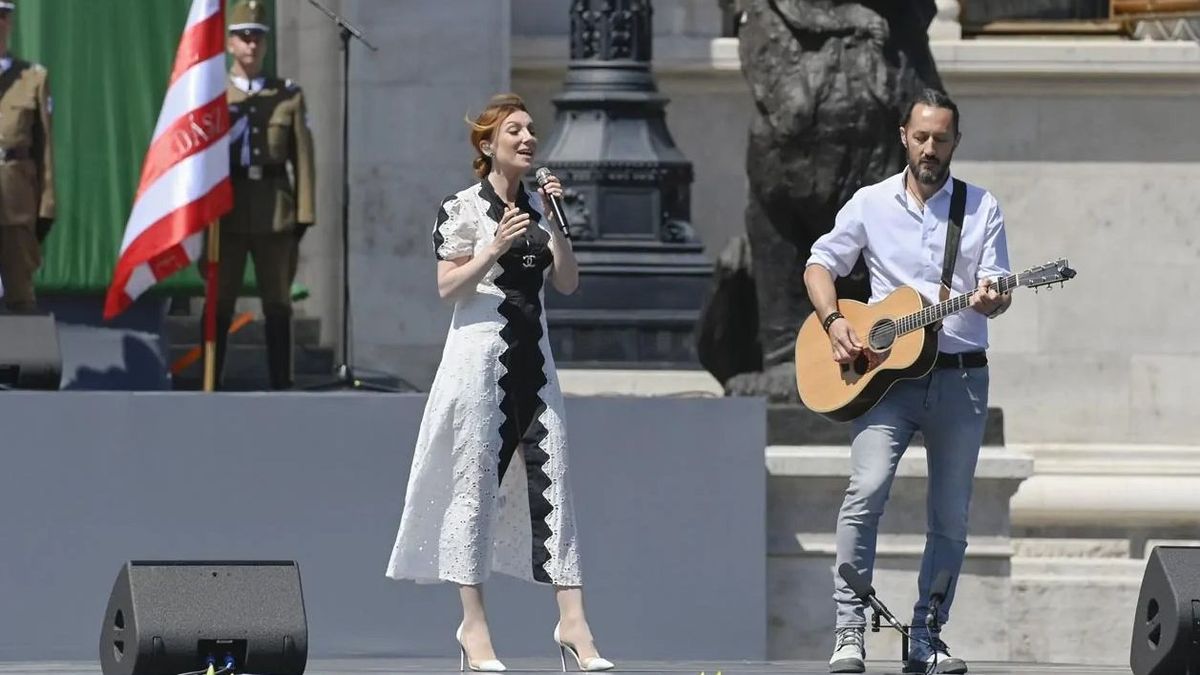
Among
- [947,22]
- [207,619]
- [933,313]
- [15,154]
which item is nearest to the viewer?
[207,619]

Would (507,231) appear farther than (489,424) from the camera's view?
No

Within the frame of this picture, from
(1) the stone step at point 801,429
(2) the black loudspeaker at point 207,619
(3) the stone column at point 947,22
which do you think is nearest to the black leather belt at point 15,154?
(1) the stone step at point 801,429

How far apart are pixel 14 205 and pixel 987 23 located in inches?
231

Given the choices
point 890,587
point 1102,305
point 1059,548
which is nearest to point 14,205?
point 890,587

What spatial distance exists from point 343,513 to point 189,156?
213 cm

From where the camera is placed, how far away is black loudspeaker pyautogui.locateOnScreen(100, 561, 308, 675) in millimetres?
9305

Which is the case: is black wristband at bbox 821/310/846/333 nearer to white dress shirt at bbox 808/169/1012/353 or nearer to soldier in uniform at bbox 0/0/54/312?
white dress shirt at bbox 808/169/1012/353

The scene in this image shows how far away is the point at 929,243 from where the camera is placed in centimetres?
988

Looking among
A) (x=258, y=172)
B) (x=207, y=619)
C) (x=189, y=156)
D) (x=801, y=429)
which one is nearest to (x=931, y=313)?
(x=207, y=619)

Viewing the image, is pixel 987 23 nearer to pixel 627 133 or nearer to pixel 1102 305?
pixel 1102 305

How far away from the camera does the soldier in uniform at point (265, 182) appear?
569 inches

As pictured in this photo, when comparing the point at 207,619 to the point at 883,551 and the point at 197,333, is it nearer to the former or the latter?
the point at 883,551

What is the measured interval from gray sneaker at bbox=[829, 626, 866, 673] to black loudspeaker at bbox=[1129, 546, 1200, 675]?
0.78 m

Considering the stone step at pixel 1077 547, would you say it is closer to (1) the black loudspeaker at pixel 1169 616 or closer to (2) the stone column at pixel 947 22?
(2) the stone column at pixel 947 22
